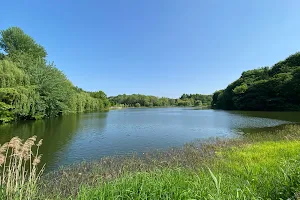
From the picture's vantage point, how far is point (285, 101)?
51094 millimetres

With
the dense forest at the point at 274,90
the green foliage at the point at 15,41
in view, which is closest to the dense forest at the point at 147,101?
the dense forest at the point at 274,90

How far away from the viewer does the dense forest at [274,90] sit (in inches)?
1930

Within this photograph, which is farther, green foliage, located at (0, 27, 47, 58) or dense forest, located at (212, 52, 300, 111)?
dense forest, located at (212, 52, 300, 111)

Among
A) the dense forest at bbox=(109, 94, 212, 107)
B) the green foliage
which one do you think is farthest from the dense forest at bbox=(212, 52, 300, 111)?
the dense forest at bbox=(109, 94, 212, 107)

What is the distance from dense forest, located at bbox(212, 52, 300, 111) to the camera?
49031 mm

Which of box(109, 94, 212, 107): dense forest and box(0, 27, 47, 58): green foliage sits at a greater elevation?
box(0, 27, 47, 58): green foliage

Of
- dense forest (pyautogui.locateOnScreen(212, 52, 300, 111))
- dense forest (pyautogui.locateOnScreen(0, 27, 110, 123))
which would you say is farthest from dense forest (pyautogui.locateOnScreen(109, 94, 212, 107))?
dense forest (pyautogui.locateOnScreen(0, 27, 110, 123))

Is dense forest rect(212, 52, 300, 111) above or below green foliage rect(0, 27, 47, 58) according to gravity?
below

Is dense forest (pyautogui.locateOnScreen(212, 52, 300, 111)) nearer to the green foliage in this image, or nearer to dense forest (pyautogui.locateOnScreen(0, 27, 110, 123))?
dense forest (pyautogui.locateOnScreen(0, 27, 110, 123))

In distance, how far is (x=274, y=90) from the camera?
2116 inches

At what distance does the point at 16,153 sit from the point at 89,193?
1.65 m

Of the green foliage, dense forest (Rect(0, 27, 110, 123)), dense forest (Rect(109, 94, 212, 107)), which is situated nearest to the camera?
dense forest (Rect(0, 27, 110, 123))

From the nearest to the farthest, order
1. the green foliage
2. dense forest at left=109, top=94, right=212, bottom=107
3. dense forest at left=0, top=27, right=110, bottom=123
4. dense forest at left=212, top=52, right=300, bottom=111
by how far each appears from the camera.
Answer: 1. dense forest at left=0, top=27, right=110, bottom=123
2. the green foliage
3. dense forest at left=212, top=52, right=300, bottom=111
4. dense forest at left=109, top=94, right=212, bottom=107

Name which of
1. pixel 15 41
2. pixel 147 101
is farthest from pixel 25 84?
pixel 147 101
